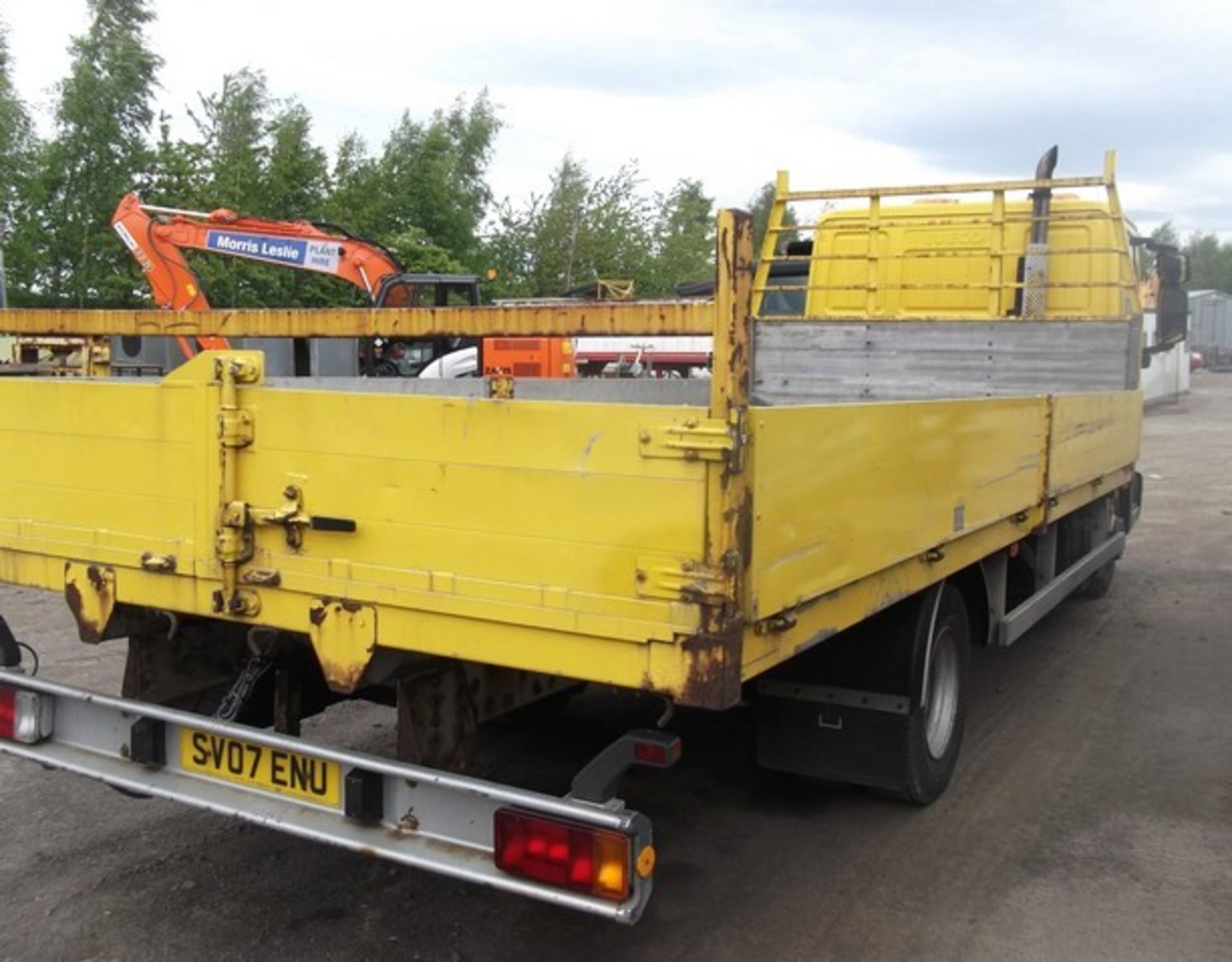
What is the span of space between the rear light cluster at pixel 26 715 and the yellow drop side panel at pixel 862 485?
7.35ft

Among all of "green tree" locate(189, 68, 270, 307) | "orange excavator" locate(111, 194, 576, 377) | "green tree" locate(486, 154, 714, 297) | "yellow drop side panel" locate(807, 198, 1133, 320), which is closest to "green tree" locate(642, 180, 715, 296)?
"green tree" locate(486, 154, 714, 297)

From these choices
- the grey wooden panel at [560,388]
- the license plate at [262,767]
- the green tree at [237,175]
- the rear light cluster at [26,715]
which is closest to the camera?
the license plate at [262,767]

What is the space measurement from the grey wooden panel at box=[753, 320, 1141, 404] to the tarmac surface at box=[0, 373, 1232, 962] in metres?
1.98

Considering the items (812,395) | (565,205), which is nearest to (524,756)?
(812,395)

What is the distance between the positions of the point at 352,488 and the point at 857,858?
229cm

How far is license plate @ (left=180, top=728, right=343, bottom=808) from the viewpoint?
3.06m

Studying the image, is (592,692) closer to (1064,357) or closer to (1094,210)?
(1064,357)

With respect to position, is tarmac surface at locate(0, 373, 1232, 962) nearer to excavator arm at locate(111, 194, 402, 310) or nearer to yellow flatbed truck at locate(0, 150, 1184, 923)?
yellow flatbed truck at locate(0, 150, 1184, 923)

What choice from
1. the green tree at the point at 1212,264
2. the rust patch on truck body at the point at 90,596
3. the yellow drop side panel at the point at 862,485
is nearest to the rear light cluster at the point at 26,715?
the rust patch on truck body at the point at 90,596

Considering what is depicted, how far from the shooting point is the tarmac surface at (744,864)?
11.6 feet

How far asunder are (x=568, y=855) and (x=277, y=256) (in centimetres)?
1361

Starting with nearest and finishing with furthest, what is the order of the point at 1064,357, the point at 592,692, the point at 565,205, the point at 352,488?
1. the point at 352,488
2. the point at 592,692
3. the point at 1064,357
4. the point at 565,205

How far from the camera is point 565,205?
123 feet

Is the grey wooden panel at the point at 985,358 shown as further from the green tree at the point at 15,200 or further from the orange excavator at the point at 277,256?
the green tree at the point at 15,200
